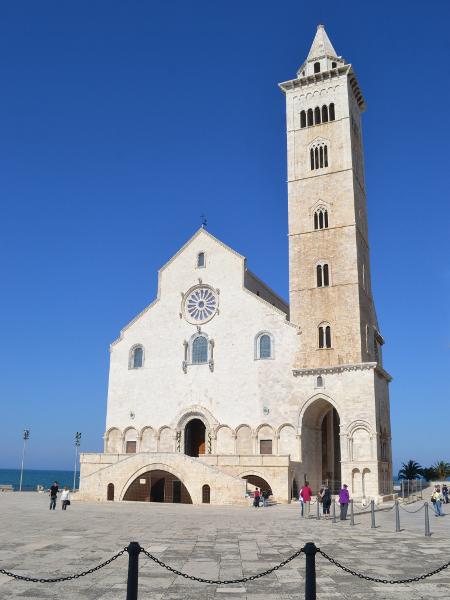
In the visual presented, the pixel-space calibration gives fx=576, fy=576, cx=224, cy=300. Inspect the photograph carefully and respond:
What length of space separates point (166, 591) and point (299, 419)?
28481 mm

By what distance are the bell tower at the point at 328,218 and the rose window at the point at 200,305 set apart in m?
6.12

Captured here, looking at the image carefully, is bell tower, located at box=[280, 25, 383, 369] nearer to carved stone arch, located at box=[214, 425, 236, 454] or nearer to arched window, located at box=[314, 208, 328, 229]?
arched window, located at box=[314, 208, 328, 229]

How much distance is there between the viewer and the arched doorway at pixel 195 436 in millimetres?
42625

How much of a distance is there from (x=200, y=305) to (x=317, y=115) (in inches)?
698

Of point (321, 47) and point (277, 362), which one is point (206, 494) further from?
point (321, 47)

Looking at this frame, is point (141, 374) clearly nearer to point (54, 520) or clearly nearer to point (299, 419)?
point (299, 419)

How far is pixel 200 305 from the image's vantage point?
4412 cm

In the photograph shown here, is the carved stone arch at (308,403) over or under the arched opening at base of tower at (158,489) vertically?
over

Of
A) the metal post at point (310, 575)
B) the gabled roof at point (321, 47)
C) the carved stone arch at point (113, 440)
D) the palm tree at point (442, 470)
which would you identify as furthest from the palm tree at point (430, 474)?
the metal post at point (310, 575)

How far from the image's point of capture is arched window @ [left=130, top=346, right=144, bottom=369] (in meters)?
45.1

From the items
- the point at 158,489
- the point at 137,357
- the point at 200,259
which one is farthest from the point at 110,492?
the point at 200,259

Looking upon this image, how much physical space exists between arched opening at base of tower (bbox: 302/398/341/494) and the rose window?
10.5 m

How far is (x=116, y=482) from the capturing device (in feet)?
119

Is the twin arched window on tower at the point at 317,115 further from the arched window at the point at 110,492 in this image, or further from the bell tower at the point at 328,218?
the arched window at the point at 110,492
